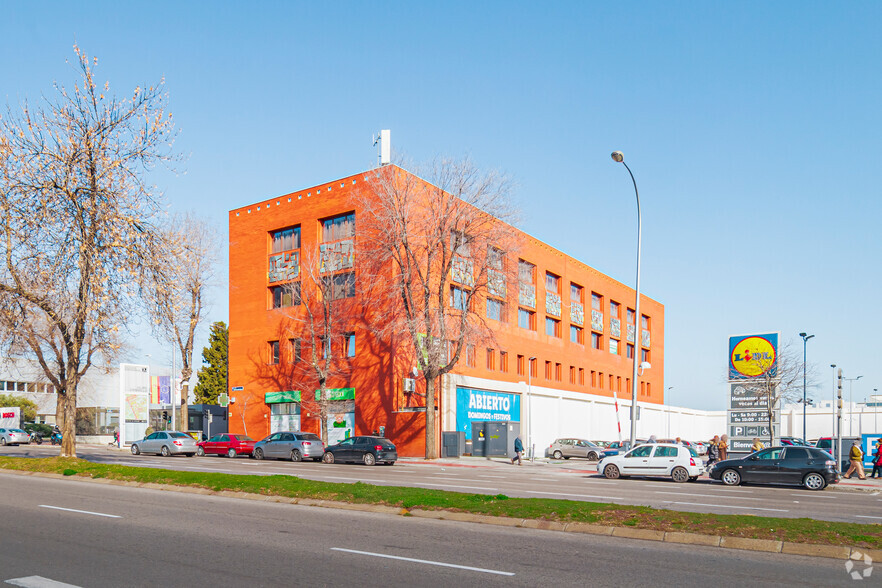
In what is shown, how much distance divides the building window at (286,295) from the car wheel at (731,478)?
28.8 meters

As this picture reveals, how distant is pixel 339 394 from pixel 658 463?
2284 centimetres

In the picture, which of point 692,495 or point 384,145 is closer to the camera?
point 692,495

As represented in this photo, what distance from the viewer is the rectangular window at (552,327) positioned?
58438 mm

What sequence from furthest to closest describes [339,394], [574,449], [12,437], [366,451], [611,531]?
1. [12,437]
2. [574,449]
3. [339,394]
4. [366,451]
5. [611,531]

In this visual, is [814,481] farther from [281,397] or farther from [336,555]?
[281,397]

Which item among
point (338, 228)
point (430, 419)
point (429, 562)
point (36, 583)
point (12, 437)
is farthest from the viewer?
point (12, 437)

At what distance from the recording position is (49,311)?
23469 mm

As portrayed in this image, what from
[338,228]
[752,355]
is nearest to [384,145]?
[338,228]

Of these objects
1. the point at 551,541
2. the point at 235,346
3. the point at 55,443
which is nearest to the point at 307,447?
the point at 235,346

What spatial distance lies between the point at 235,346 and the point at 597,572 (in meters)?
46.4

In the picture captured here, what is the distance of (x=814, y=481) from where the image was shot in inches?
1006

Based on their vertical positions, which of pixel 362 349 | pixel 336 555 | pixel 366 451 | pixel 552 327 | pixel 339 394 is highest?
pixel 552 327

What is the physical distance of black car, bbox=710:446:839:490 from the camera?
83.5 ft

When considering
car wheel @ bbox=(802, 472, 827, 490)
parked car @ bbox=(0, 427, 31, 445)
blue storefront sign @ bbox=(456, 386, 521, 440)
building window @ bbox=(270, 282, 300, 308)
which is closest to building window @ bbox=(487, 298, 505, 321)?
blue storefront sign @ bbox=(456, 386, 521, 440)
